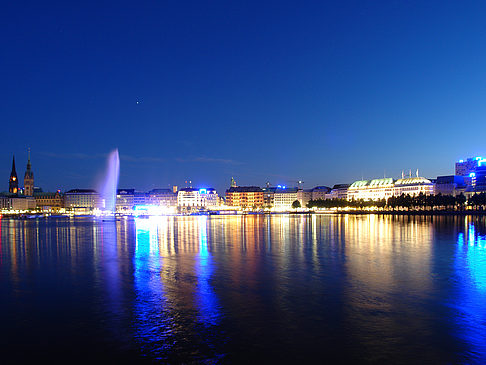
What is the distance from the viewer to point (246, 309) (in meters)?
14.5

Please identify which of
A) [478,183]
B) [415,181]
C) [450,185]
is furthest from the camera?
[415,181]

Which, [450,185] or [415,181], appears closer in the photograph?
[450,185]

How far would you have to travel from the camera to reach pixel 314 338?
11.7m

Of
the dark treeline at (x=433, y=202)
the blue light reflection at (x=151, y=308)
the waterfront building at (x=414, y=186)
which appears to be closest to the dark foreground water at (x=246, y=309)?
the blue light reflection at (x=151, y=308)

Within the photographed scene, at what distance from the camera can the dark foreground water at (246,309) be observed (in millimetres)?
10711

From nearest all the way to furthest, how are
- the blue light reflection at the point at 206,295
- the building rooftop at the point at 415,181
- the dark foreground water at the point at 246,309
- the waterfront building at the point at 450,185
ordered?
the dark foreground water at the point at 246,309 < the blue light reflection at the point at 206,295 < the waterfront building at the point at 450,185 < the building rooftop at the point at 415,181

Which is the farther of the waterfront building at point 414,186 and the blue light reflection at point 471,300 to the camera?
the waterfront building at point 414,186

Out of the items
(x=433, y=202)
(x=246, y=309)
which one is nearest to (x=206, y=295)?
(x=246, y=309)

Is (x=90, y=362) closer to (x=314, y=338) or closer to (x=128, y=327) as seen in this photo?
(x=128, y=327)

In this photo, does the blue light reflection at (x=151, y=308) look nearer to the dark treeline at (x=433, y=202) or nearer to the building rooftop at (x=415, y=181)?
the dark treeline at (x=433, y=202)

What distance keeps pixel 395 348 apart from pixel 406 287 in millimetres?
7504

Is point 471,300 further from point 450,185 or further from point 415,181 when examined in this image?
point 415,181

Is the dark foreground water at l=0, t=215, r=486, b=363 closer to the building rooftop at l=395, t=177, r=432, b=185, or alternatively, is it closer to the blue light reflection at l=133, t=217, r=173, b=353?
the blue light reflection at l=133, t=217, r=173, b=353

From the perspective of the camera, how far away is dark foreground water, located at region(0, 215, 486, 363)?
10711 mm
